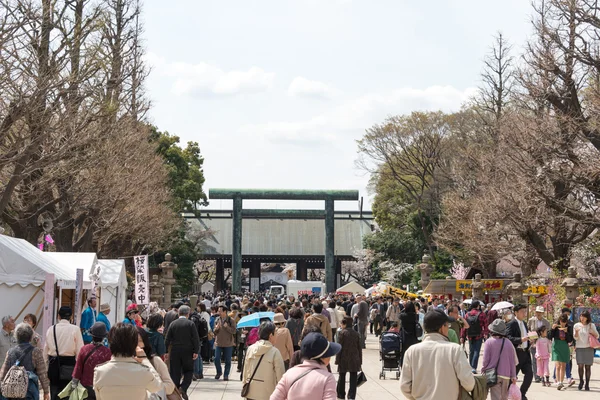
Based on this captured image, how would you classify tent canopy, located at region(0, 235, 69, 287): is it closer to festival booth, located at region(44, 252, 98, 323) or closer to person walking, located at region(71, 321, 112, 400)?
festival booth, located at region(44, 252, 98, 323)

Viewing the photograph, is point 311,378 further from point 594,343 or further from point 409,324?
point 594,343

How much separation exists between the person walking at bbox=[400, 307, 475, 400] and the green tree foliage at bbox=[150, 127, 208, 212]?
41.9 metres

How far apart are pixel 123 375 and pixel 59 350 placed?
4.88 metres

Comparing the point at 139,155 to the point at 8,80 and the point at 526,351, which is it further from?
the point at 526,351

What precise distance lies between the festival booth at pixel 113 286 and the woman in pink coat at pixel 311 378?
16854 millimetres

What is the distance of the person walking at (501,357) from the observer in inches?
429

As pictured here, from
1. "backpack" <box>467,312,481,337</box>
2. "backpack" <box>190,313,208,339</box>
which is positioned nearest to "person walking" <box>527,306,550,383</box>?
"backpack" <box>467,312,481,337</box>

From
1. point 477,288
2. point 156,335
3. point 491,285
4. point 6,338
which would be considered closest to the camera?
point 156,335

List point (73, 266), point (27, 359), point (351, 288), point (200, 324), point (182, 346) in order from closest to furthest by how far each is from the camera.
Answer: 1. point (27, 359)
2. point (182, 346)
3. point (200, 324)
4. point (73, 266)
5. point (351, 288)

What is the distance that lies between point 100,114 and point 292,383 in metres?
18.9

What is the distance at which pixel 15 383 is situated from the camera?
9.58 m

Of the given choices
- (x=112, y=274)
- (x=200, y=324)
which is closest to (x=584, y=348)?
(x=200, y=324)

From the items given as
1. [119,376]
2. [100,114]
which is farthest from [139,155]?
[119,376]

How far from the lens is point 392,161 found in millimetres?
50438
